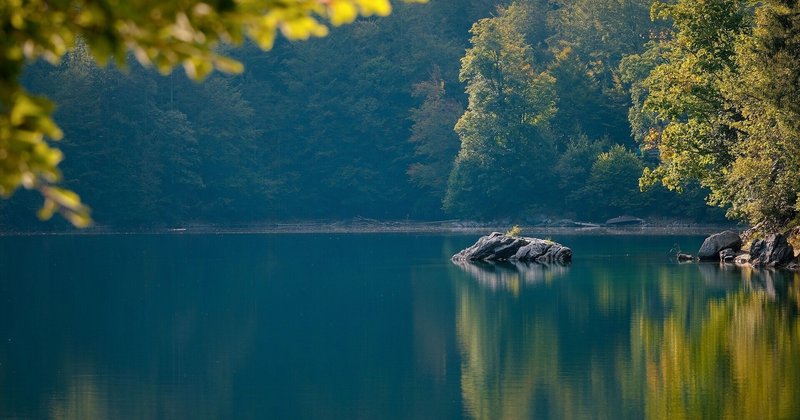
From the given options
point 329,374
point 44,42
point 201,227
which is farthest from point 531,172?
point 44,42

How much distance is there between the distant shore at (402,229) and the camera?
62281mm

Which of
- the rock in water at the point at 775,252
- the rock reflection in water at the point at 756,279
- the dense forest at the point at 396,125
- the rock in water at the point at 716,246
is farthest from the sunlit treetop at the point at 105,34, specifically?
the dense forest at the point at 396,125

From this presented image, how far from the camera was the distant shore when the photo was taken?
204ft

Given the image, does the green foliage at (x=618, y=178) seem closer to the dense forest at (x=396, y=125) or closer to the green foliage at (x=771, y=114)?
the dense forest at (x=396, y=125)

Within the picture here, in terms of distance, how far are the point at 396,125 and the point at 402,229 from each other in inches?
409

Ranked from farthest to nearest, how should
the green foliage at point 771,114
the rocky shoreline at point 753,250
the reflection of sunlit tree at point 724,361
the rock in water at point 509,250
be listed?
the rock in water at point 509,250, the rocky shoreline at point 753,250, the green foliage at point 771,114, the reflection of sunlit tree at point 724,361

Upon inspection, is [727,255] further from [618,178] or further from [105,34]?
[105,34]

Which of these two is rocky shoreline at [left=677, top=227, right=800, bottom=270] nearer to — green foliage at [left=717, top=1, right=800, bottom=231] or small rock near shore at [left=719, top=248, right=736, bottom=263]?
small rock near shore at [left=719, top=248, right=736, bottom=263]

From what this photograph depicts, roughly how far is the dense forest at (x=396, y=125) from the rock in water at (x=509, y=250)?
715 inches

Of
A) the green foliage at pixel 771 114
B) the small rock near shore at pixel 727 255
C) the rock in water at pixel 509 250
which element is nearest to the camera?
the green foliage at pixel 771 114

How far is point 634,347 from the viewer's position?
20.7 meters

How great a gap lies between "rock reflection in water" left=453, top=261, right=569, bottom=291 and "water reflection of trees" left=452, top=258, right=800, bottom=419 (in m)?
0.38

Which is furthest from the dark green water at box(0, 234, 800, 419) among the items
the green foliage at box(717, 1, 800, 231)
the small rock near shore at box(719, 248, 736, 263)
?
the green foliage at box(717, 1, 800, 231)

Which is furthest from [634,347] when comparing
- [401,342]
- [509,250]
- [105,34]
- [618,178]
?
[618,178]
